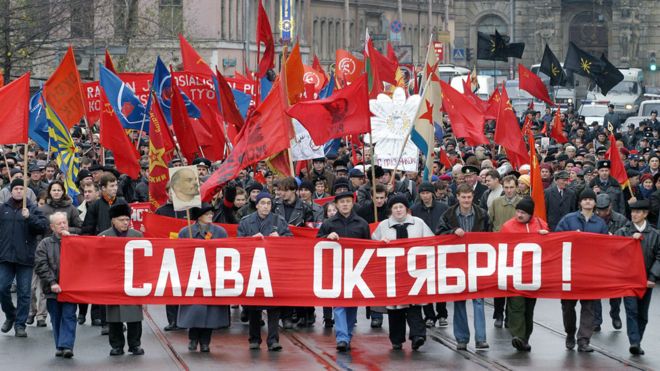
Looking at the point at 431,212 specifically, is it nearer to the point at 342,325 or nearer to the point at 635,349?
the point at 342,325

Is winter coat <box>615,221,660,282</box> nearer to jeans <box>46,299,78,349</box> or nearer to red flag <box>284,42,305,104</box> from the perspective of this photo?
jeans <box>46,299,78,349</box>

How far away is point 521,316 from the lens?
Result: 50.2 ft

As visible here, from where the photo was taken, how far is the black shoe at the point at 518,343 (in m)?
15.4

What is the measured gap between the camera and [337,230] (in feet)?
51.3

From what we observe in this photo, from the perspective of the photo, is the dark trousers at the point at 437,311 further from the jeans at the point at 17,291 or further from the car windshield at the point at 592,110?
the car windshield at the point at 592,110

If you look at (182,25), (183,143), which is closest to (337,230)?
(183,143)

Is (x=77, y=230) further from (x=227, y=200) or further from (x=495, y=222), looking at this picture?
(x=495, y=222)

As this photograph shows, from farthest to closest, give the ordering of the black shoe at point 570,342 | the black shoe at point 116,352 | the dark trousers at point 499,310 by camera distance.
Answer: the dark trousers at point 499,310, the black shoe at point 570,342, the black shoe at point 116,352

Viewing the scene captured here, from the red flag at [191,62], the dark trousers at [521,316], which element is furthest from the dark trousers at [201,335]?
the red flag at [191,62]

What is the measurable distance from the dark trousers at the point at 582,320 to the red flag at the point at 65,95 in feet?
28.5

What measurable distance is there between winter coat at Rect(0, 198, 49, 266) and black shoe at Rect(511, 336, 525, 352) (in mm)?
4813

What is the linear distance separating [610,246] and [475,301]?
134 cm

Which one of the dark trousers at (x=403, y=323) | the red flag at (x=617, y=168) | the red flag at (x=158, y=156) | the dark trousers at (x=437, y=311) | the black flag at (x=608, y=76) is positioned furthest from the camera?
the black flag at (x=608, y=76)

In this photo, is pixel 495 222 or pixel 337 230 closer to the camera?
pixel 337 230
